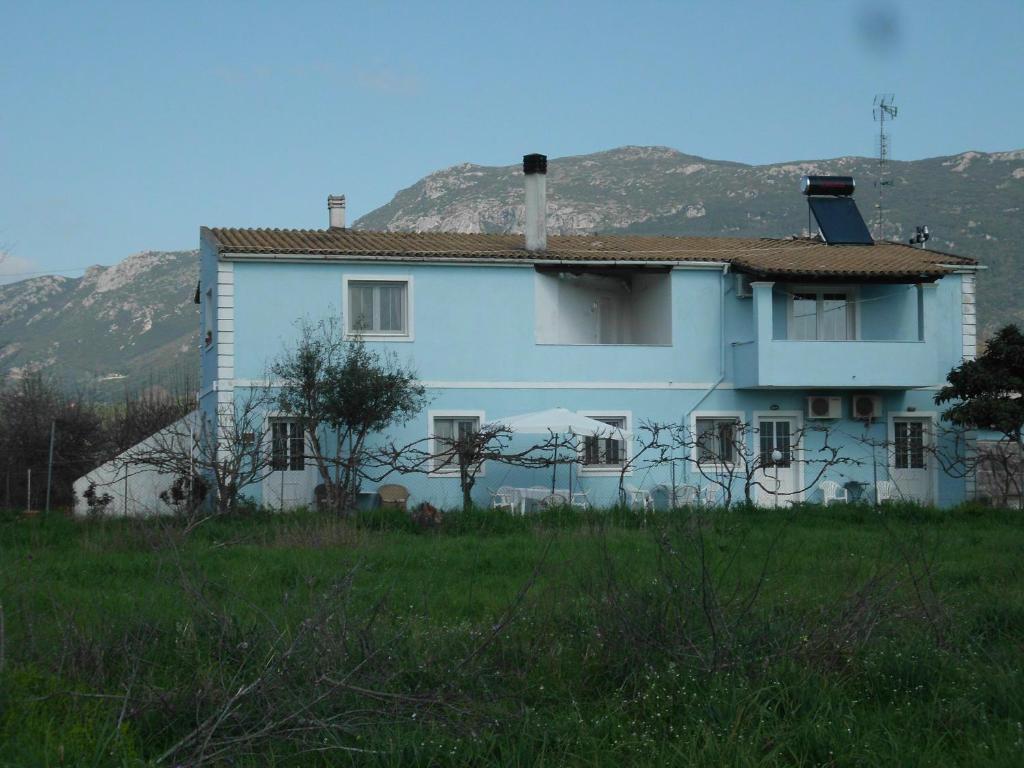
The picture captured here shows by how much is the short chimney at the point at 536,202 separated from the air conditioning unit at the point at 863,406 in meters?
7.54

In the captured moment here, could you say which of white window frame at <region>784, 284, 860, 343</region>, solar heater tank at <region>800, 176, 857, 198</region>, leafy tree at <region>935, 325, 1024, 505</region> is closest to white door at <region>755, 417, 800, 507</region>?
white window frame at <region>784, 284, 860, 343</region>

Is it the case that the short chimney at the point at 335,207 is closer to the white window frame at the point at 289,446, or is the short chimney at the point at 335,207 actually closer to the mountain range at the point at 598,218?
the white window frame at the point at 289,446

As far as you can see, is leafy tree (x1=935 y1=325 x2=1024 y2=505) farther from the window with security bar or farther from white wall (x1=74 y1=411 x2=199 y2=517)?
white wall (x1=74 y1=411 x2=199 y2=517)

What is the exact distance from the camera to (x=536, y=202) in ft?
91.9

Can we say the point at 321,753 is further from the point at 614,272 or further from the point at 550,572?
the point at 614,272

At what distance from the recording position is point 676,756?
22.7 feet

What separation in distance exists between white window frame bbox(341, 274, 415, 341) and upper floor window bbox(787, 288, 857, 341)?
8.39 meters

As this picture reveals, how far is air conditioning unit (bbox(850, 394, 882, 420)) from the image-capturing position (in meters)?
27.4

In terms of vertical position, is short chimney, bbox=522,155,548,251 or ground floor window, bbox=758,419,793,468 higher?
short chimney, bbox=522,155,548,251

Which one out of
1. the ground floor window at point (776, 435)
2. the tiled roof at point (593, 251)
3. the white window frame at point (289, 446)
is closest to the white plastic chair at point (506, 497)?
the white window frame at point (289, 446)

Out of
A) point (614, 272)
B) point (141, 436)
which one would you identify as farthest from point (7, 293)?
point (614, 272)

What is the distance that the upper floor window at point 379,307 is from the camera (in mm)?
25812

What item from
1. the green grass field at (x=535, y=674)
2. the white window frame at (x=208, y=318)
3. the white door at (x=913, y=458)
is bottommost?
the green grass field at (x=535, y=674)

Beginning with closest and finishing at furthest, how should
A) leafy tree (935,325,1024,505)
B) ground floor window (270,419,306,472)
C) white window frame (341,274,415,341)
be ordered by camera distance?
ground floor window (270,419,306,472) → leafy tree (935,325,1024,505) → white window frame (341,274,415,341)
